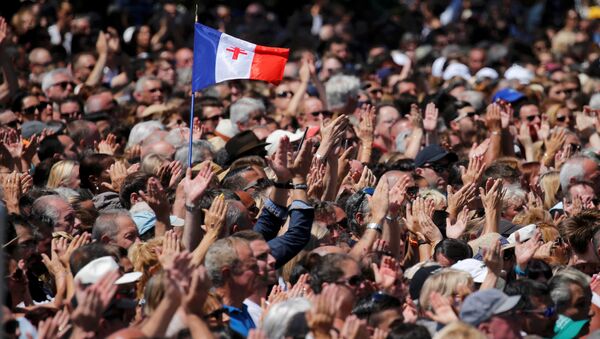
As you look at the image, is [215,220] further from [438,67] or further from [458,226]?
[438,67]

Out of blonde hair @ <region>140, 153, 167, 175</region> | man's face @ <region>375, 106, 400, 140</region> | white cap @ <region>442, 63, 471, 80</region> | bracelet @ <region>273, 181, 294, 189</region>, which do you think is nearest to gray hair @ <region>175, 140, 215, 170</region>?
blonde hair @ <region>140, 153, 167, 175</region>

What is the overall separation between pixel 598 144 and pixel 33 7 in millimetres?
9476

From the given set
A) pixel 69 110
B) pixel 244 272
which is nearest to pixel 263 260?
pixel 244 272

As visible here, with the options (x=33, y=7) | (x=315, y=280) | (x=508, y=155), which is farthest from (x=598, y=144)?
(x=33, y=7)

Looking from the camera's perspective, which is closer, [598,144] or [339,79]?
[598,144]

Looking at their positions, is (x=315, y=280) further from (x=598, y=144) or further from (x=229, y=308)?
(x=598, y=144)

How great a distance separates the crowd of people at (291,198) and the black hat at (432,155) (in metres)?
0.02

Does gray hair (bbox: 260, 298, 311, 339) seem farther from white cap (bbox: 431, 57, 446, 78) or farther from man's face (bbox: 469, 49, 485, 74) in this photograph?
white cap (bbox: 431, 57, 446, 78)

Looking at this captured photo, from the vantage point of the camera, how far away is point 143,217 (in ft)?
31.7

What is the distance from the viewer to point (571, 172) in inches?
454

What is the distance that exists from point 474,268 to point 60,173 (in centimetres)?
412

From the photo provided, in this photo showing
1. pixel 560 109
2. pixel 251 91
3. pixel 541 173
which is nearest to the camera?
pixel 541 173

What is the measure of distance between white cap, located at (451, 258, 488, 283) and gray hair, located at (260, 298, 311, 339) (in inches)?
61.7

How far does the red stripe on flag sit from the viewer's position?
36.1 ft
